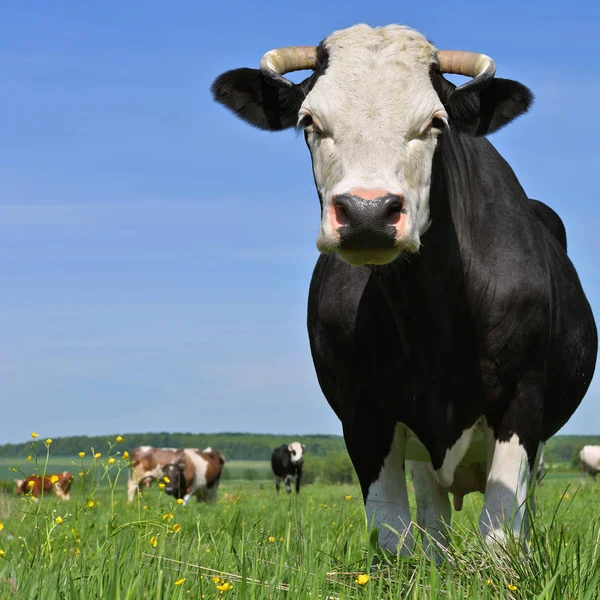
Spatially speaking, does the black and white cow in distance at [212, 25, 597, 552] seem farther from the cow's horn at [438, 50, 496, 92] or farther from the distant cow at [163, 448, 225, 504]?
the distant cow at [163, 448, 225, 504]

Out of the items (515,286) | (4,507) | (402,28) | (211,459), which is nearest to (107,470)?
(515,286)

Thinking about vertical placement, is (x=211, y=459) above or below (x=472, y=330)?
below

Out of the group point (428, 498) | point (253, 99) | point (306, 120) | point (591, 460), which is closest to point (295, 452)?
point (591, 460)

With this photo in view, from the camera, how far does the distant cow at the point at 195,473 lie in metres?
25.9

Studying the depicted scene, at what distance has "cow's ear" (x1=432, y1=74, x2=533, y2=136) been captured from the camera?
472cm

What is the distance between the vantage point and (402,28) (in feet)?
16.0

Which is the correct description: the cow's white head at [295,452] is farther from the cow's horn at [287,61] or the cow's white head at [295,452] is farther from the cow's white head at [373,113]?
the cow's horn at [287,61]

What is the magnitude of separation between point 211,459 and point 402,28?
951 inches

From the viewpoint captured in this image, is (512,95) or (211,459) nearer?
(512,95)

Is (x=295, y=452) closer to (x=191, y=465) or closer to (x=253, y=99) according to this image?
(x=191, y=465)

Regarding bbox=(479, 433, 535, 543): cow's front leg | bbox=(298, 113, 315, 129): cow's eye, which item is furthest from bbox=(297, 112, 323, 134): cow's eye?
bbox=(479, 433, 535, 543): cow's front leg

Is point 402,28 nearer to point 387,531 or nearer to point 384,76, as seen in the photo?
point 384,76

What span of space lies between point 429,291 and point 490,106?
106 centimetres

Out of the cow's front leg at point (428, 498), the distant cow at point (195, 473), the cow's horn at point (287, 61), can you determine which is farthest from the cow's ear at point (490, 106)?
the distant cow at point (195, 473)
